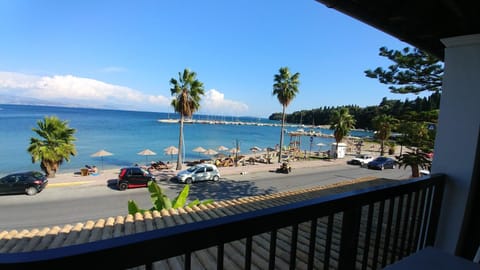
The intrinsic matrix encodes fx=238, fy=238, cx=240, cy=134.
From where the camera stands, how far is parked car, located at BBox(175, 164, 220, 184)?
1598cm

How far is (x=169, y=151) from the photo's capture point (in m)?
23.2

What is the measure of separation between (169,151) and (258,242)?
20.8 metres

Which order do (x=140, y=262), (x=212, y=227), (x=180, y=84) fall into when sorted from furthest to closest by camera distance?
(x=180, y=84), (x=212, y=227), (x=140, y=262)

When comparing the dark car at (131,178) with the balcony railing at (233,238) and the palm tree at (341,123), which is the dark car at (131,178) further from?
the palm tree at (341,123)

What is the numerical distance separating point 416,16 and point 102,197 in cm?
1480

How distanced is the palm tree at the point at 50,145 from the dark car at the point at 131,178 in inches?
225

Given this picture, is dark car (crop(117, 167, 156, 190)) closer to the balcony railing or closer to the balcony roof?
the balcony railing

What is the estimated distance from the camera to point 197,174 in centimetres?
1636

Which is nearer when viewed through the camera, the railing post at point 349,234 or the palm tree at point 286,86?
the railing post at point 349,234

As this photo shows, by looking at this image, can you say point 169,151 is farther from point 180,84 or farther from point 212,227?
point 212,227

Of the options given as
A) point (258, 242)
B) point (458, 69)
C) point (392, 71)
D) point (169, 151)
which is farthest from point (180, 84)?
point (458, 69)

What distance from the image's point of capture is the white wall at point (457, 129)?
231 centimetres

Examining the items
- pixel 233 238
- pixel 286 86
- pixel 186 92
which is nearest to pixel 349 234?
pixel 233 238

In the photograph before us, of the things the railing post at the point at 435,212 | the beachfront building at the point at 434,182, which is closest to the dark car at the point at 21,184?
the beachfront building at the point at 434,182
